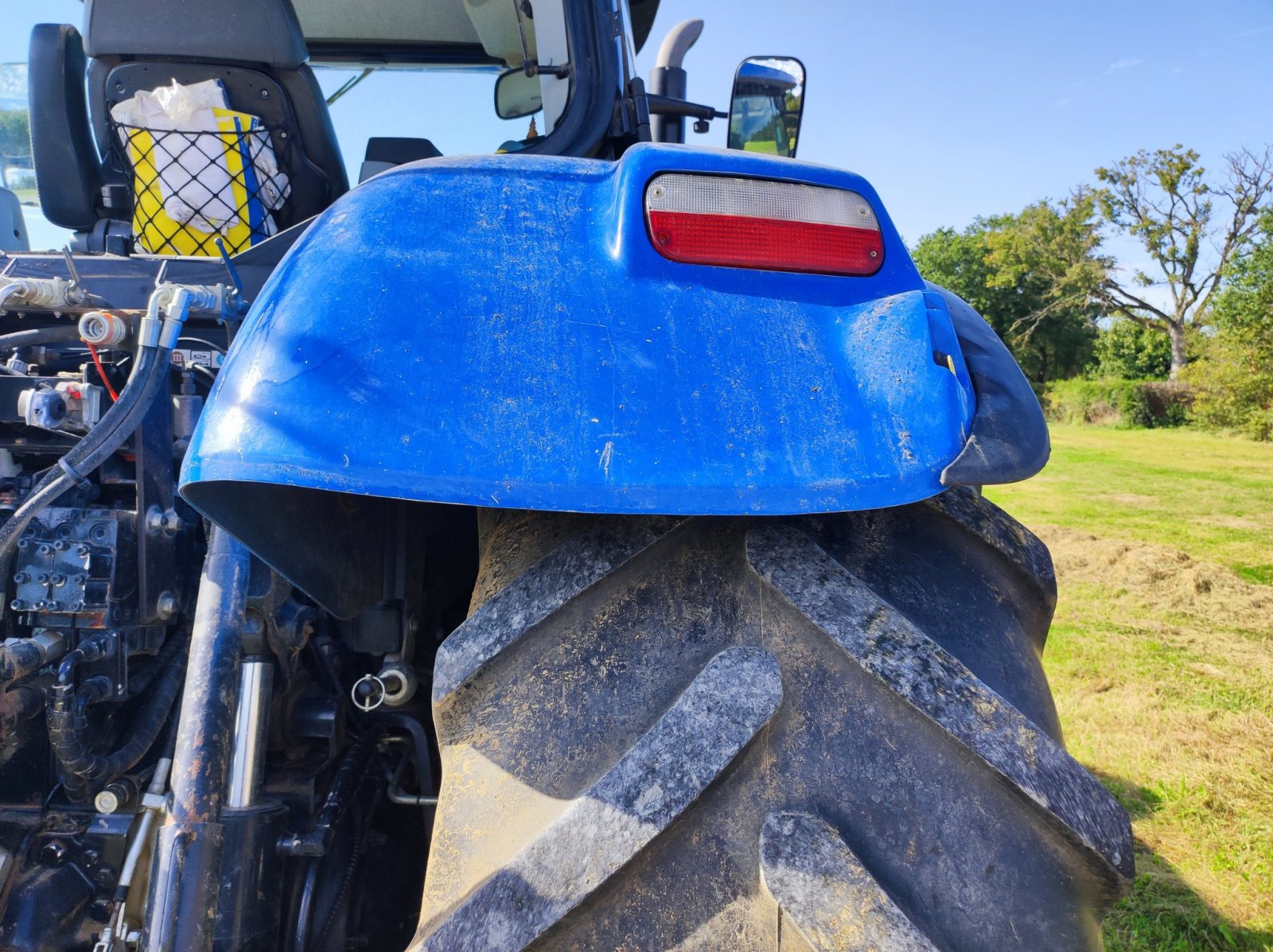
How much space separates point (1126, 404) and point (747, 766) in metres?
25.7

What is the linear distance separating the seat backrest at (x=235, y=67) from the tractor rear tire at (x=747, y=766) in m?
1.18

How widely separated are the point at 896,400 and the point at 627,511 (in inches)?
12.4

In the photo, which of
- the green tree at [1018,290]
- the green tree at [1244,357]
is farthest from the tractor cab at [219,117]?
the green tree at [1018,290]

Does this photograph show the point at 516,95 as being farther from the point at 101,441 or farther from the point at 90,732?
the point at 90,732

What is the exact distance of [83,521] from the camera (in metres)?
1.23

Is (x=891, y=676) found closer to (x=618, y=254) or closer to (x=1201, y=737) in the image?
(x=618, y=254)

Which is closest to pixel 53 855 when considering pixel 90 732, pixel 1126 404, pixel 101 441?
pixel 90 732

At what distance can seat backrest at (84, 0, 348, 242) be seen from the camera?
1.56 m

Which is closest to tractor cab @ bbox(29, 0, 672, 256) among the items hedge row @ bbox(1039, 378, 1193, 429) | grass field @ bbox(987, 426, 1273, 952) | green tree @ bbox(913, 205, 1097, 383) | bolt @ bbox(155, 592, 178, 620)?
bolt @ bbox(155, 592, 178, 620)

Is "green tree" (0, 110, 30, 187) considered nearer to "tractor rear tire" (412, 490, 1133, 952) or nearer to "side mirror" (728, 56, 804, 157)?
"side mirror" (728, 56, 804, 157)

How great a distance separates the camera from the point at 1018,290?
39.4 m

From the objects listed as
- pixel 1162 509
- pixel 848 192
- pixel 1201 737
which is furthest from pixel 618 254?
pixel 1162 509

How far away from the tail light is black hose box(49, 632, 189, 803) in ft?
3.29

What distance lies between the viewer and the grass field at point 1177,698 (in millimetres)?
2223
